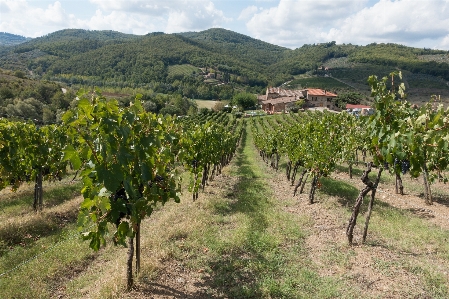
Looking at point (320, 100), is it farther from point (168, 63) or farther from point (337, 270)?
point (168, 63)

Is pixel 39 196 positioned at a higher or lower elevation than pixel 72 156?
lower

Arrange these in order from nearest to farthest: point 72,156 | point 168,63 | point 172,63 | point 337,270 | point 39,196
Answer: point 72,156
point 337,270
point 39,196
point 168,63
point 172,63

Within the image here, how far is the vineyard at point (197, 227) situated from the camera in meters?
4.00

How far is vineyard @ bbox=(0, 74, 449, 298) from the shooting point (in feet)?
13.1

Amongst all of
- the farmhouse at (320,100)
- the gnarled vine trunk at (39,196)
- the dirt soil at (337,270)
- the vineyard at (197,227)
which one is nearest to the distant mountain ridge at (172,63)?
the farmhouse at (320,100)

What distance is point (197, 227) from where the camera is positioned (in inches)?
310

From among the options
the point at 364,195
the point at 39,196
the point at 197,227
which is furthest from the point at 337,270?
the point at 39,196

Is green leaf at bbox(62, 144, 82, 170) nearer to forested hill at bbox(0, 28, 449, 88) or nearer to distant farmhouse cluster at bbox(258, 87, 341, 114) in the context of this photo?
distant farmhouse cluster at bbox(258, 87, 341, 114)

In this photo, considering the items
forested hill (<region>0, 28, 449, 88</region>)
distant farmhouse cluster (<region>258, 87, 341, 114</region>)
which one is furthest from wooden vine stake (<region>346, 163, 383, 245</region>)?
forested hill (<region>0, 28, 449, 88</region>)

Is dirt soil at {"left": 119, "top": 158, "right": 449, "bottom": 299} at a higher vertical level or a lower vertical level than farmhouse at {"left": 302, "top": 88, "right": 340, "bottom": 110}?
lower

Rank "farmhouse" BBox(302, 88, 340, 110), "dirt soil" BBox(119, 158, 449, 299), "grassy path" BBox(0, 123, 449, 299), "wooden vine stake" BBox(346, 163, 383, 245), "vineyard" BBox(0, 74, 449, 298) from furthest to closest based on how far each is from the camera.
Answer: "farmhouse" BBox(302, 88, 340, 110) < "wooden vine stake" BBox(346, 163, 383, 245) < "grassy path" BBox(0, 123, 449, 299) < "dirt soil" BBox(119, 158, 449, 299) < "vineyard" BBox(0, 74, 449, 298)

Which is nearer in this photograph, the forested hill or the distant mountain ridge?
the distant mountain ridge

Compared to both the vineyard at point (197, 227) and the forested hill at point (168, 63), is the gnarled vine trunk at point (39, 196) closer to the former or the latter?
the vineyard at point (197, 227)

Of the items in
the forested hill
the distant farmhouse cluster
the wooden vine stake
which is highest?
the forested hill
